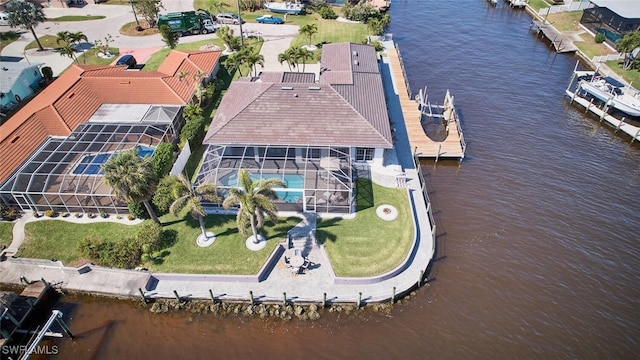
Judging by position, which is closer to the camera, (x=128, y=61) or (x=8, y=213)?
(x=8, y=213)

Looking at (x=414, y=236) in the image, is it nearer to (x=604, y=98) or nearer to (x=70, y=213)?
(x=70, y=213)

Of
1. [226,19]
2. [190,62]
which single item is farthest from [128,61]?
[226,19]

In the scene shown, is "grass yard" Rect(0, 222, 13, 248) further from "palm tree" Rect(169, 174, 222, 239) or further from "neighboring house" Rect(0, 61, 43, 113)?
"neighboring house" Rect(0, 61, 43, 113)

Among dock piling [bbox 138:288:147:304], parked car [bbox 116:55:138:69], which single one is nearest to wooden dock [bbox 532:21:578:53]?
parked car [bbox 116:55:138:69]

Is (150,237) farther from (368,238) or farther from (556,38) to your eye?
(556,38)

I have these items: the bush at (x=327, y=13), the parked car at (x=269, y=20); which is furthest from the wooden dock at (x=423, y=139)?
the parked car at (x=269, y=20)

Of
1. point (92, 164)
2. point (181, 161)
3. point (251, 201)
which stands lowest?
point (181, 161)

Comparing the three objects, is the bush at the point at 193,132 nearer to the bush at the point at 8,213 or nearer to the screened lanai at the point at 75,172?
the screened lanai at the point at 75,172
